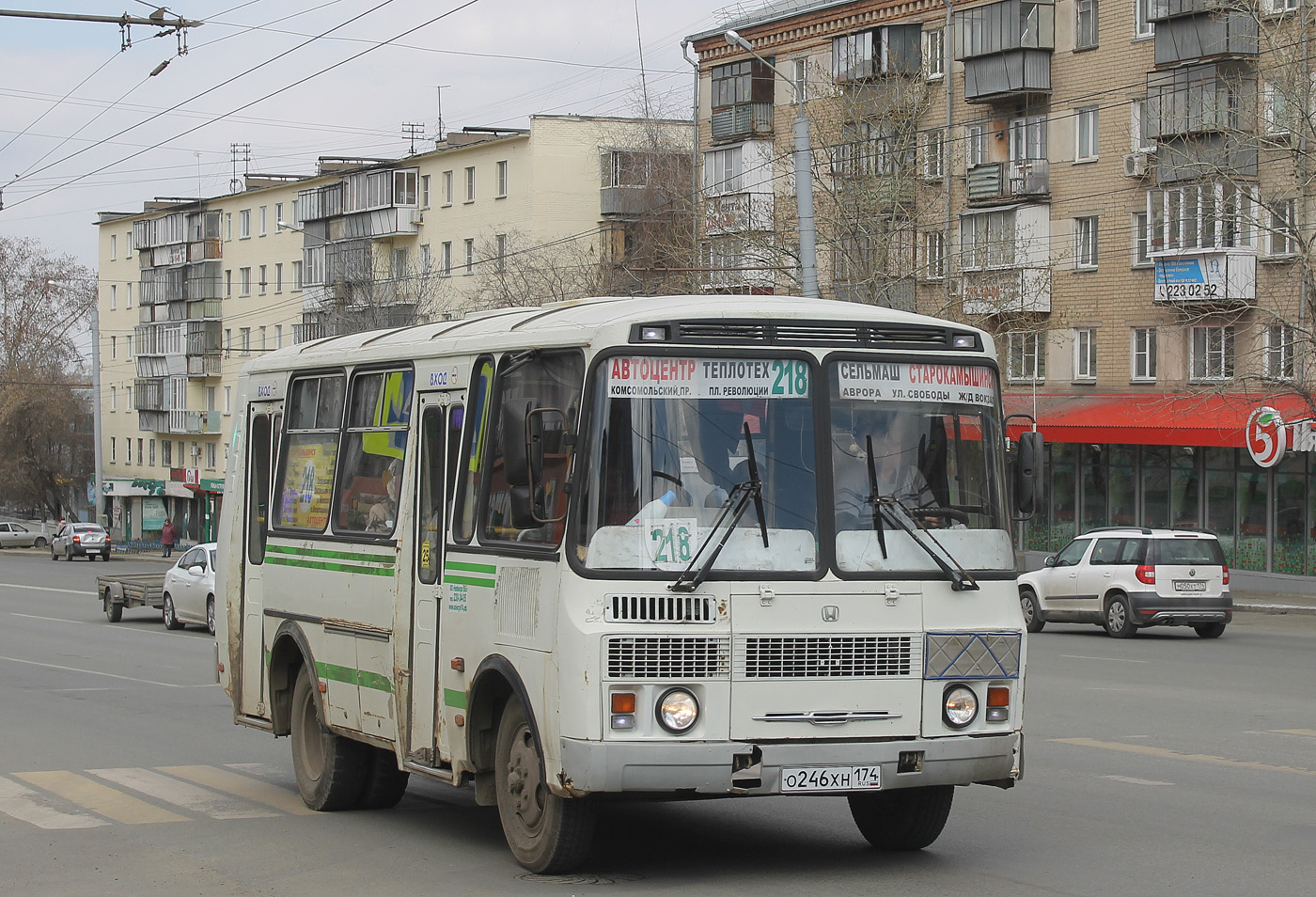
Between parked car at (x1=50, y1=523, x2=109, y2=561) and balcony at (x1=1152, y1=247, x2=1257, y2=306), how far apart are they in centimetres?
4499

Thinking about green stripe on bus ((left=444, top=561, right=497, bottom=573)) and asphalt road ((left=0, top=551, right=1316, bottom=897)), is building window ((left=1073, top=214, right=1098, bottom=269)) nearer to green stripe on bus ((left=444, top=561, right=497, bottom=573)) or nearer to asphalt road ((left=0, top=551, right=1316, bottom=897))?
asphalt road ((left=0, top=551, right=1316, bottom=897))

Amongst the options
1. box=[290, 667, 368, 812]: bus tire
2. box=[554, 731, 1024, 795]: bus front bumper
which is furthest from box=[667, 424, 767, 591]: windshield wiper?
box=[290, 667, 368, 812]: bus tire

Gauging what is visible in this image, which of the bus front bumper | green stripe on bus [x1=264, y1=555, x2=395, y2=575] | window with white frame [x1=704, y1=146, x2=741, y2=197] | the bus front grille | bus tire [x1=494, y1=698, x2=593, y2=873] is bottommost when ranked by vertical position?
bus tire [x1=494, y1=698, x2=593, y2=873]

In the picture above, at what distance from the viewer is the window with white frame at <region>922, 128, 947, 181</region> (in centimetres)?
4778

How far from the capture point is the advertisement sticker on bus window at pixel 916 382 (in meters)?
8.16

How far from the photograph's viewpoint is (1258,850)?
8.82m

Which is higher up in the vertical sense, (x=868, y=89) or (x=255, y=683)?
(x=868, y=89)

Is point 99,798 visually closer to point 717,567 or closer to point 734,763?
point 734,763

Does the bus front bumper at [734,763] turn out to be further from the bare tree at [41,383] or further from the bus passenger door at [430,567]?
the bare tree at [41,383]

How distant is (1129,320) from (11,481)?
201 ft

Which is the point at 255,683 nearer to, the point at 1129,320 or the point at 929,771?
the point at 929,771

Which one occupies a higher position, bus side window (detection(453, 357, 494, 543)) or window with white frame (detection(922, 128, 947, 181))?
window with white frame (detection(922, 128, 947, 181))

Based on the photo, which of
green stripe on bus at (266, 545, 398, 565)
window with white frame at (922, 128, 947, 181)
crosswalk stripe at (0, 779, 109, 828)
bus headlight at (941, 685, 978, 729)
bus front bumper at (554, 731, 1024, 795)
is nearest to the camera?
bus front bumper at (554, 731, 1024, 795)

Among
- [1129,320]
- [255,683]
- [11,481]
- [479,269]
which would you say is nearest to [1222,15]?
[1129,320]
